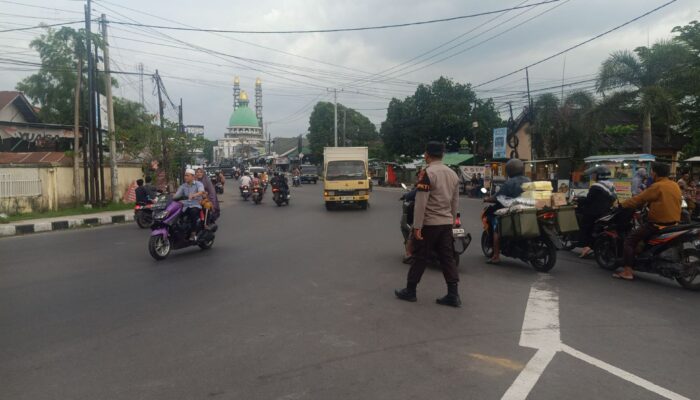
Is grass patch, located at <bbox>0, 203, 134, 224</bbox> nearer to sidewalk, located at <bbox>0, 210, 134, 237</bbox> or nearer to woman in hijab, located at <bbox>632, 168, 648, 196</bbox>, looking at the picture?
sidewalk, located at <bbox>0, 210, 134, 237</bbox>

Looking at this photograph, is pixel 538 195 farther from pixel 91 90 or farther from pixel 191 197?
pixel 91 90

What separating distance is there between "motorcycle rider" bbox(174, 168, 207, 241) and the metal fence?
1096 centimetres

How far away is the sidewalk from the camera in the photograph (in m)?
14.1

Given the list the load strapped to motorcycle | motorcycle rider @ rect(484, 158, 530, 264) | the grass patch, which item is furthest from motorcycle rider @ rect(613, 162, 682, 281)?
the grass patch

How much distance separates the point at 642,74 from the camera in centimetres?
2308

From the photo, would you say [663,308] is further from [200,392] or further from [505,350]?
[200,392]

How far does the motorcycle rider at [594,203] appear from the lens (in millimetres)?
8133

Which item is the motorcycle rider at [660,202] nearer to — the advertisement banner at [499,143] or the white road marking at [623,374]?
the white road marking at [623,374]

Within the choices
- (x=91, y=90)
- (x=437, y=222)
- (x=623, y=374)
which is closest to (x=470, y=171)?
(x=91, y=90)

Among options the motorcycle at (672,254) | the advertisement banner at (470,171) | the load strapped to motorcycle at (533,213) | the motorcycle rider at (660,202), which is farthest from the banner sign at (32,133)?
the motorcycle rider at (660,202)

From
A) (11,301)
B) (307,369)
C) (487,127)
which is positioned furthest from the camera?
(487,127)

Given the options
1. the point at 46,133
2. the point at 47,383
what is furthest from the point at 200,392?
the point at 46,133

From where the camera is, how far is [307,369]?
389 centimetres

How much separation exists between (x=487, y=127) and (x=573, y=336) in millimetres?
41134
